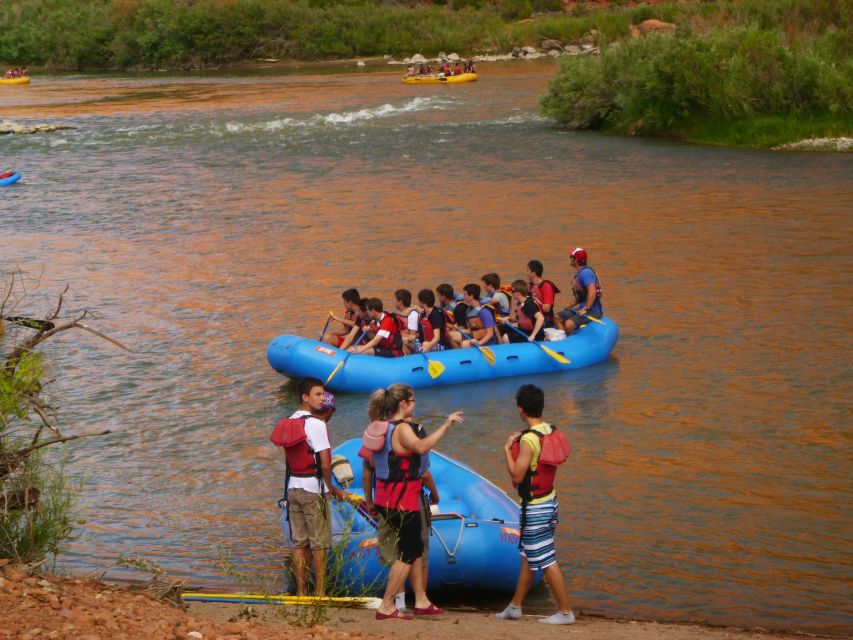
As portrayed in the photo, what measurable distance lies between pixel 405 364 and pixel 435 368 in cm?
32

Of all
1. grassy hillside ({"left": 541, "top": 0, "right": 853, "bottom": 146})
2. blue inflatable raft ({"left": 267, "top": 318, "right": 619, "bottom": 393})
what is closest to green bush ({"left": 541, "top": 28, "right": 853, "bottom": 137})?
grassy hillside ({"left": 541, "top": 0, "right": 853, "bottom": 146})

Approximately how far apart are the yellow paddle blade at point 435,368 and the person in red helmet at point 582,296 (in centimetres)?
182

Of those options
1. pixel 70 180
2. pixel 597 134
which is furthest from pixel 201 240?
pixel 597 134

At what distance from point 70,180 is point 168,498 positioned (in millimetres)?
19670

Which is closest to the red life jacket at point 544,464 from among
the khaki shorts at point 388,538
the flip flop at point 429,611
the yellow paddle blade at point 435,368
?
the khaki shorts at point 388,538

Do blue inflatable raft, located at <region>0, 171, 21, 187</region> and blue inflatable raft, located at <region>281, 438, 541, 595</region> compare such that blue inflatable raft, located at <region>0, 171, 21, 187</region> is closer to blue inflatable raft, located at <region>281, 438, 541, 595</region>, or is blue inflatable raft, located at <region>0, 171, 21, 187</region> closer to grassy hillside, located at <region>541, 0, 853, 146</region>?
grassy hillside, located at <region>541, 0, 853, 146</region>

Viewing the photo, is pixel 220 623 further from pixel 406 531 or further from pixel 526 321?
pixel 526 321

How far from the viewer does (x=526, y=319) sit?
1270 cm

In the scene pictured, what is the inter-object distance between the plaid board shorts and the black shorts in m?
0.62

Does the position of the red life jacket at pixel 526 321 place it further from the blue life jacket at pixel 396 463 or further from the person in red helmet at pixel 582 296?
the blue life jacket at pixel 396 463

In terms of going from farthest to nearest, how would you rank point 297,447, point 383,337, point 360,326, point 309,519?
1. point 360,326
2. point 383,337
3. point 309,519
4. point 297,447

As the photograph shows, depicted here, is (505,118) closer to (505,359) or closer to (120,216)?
A: (120,216)

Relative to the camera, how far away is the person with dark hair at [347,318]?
11992 mm

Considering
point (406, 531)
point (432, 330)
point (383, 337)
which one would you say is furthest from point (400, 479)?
point (432, 330)
